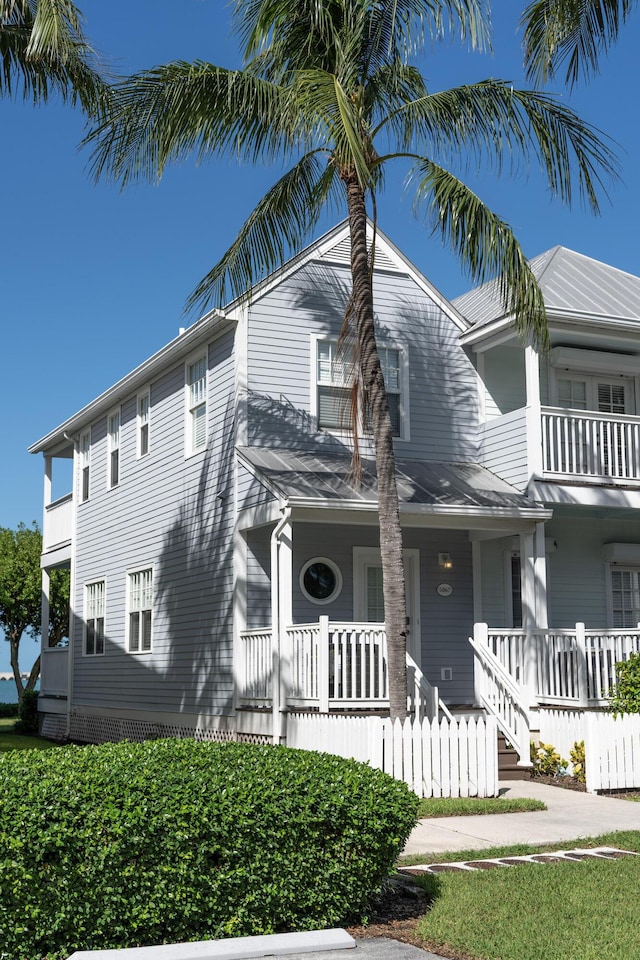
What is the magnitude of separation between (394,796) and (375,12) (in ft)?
31.9

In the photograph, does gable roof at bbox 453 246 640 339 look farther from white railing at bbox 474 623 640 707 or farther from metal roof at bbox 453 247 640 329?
white railing at bbox 474 623 640 707

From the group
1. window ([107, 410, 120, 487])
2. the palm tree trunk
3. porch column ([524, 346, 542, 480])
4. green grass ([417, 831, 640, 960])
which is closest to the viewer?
green grass ([417, 831, 640, 960])

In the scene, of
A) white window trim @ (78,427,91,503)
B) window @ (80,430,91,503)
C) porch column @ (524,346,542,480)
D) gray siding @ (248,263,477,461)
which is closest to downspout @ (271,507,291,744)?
gray siding @ (248,263,477,461)

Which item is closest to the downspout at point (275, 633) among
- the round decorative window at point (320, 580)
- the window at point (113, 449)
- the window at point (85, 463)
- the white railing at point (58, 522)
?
the round decorative window at point (320, 580)

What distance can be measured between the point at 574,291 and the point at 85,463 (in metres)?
12.0

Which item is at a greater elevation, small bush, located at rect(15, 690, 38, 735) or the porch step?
the porch step

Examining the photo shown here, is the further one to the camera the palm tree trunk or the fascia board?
the fascia board

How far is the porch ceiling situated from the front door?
4.29 ft

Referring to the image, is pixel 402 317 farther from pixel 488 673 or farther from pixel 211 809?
pixel 211 809

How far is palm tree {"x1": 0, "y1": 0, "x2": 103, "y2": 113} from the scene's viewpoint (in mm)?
11930

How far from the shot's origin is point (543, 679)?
15.2 m

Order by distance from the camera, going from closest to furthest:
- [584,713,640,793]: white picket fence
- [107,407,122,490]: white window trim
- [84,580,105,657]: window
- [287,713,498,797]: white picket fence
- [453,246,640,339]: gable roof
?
[287,713,498,797]: white picket fence < [584,713,640,793]: white picket fence < [453,246,640,339]: gable roof < [107,407,122,490]: white window trim < [84,580,105,657]: window

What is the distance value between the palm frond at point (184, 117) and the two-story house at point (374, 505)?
319 centimetres

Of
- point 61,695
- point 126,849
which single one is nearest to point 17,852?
point 126,849
